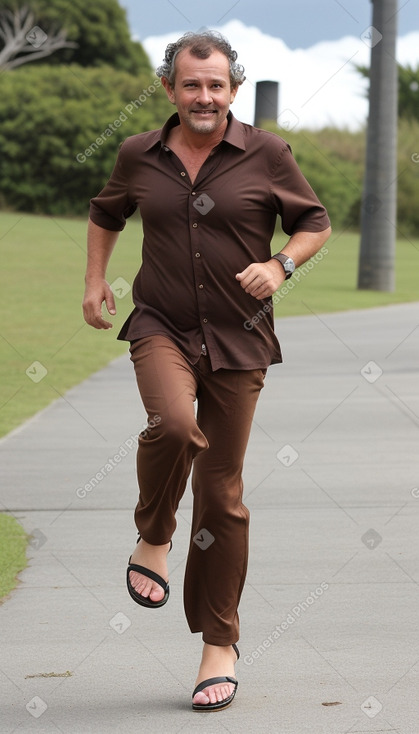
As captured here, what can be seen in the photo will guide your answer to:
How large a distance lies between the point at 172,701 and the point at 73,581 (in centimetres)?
168

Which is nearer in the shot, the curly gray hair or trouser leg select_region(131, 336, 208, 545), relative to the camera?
trouser leg select_region(131, 336, 208, 545)

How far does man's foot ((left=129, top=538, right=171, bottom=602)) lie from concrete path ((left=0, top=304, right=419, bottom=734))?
0.34 m

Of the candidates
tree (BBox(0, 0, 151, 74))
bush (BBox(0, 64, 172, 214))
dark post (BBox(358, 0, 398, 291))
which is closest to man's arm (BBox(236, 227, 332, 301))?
dark post (BBox(358, 0, 398, 291))

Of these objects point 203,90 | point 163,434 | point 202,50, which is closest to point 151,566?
point 163,434

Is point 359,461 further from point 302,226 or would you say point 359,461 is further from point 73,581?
point 302,226

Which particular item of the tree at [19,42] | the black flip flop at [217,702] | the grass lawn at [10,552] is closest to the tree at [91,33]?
the tree at [19,42]

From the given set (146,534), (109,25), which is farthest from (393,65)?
(109,25)

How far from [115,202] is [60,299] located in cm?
1971

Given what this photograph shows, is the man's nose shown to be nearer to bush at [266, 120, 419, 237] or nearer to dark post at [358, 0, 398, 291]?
dark post at [358, 0, 398, 291]

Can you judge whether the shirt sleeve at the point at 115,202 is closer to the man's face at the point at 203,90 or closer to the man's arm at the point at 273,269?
the man's face at the point at 203,90

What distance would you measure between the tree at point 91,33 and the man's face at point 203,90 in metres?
56.5

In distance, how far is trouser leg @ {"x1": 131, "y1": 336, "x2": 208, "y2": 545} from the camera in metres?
4.12

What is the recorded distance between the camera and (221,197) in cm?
429

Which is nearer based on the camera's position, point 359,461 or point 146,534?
point 146,534
